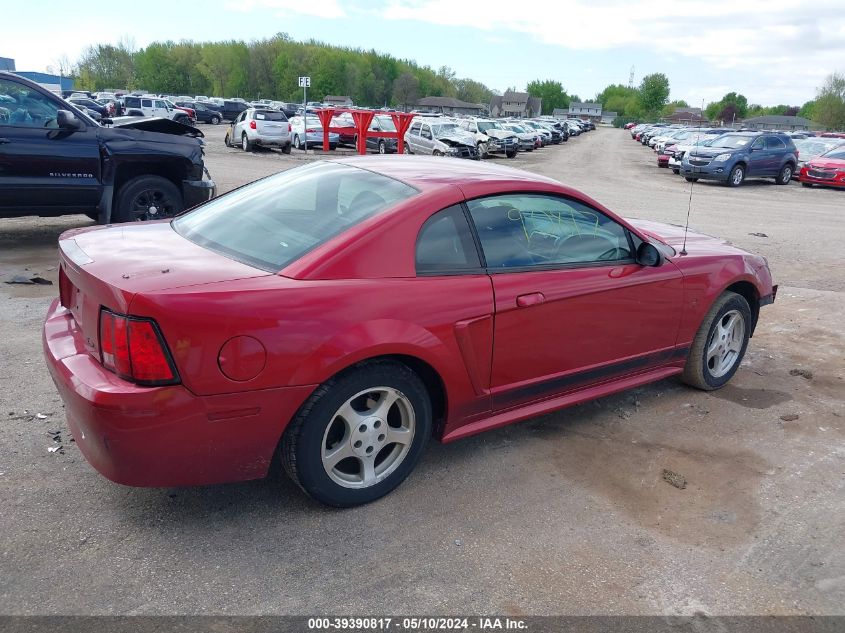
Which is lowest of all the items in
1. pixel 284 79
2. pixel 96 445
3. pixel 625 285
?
pixel 96 445

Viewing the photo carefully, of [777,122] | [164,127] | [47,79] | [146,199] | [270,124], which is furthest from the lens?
[777,122]

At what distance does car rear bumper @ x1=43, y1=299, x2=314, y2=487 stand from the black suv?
19.7 metres

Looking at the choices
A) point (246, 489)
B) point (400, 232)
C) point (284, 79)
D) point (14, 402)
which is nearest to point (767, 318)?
point (400, 232)

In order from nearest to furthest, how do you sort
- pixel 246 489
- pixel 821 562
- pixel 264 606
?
pixel 264 606 < pixel 821 562 < pixel 246 489

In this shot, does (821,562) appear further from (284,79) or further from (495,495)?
(284,79)

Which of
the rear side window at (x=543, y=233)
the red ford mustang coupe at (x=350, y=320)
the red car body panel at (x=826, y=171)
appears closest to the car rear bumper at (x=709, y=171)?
the red car body panel at (x=826, y=171)

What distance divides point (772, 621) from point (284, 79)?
411ft

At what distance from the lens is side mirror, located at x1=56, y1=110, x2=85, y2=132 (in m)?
7.22

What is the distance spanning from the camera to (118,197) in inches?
305

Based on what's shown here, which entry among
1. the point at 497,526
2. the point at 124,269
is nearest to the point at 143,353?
the point at 124,269

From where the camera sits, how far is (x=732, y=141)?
69.9 ft

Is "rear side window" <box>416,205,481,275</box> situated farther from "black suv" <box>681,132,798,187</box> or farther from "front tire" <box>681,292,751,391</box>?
"black suv" <box>681,132,798,187</box>

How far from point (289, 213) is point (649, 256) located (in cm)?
210

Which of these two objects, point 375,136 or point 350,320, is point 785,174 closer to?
point 375,136
